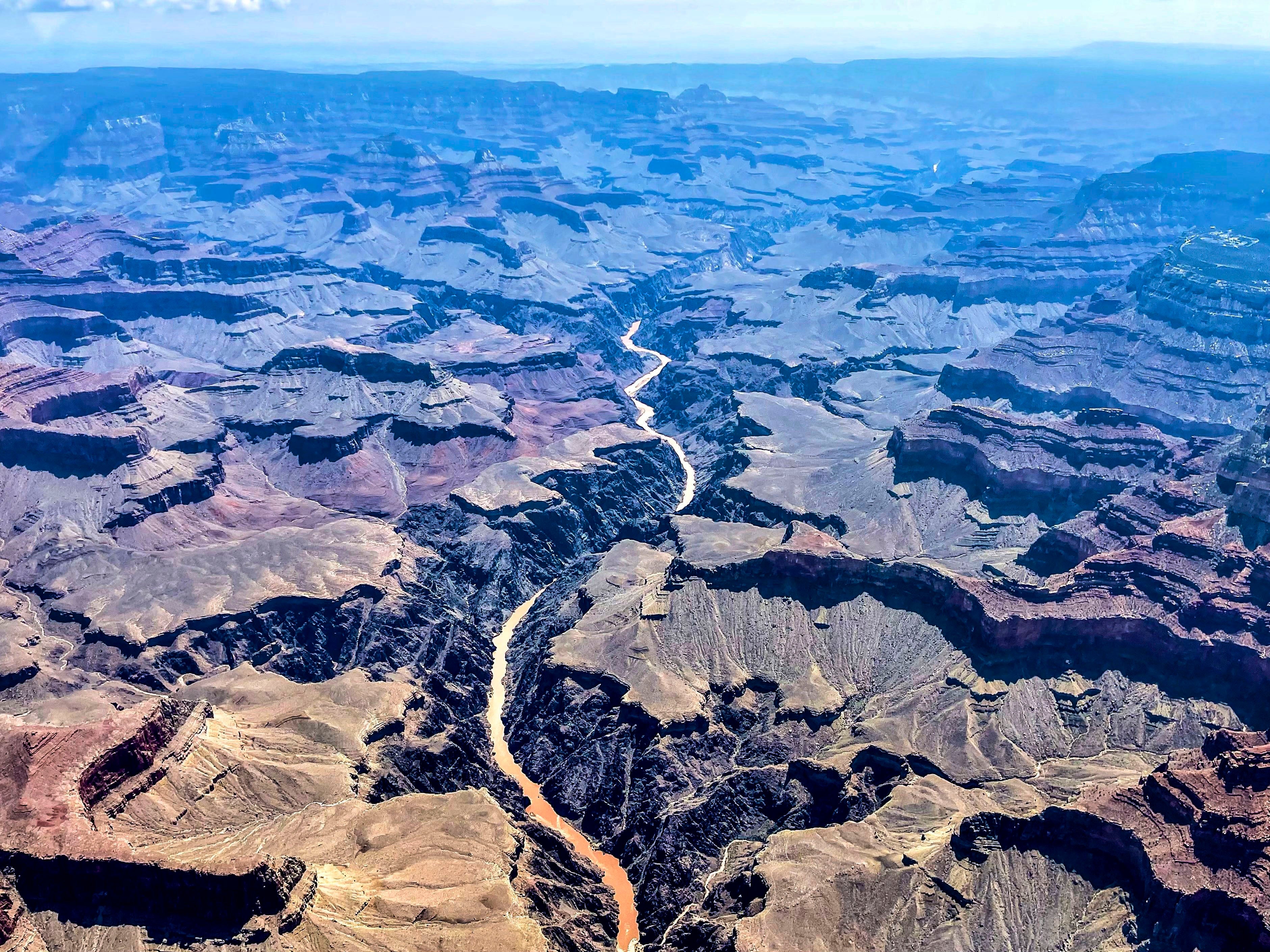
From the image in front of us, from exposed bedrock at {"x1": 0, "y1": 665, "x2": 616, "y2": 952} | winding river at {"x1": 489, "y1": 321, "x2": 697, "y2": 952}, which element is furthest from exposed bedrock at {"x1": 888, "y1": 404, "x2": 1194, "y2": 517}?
exposed bedrock at {"x1": 0, "y1": 665, "x2": 616, "y2": 952}

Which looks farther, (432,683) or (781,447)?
(781,447)

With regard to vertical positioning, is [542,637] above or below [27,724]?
below

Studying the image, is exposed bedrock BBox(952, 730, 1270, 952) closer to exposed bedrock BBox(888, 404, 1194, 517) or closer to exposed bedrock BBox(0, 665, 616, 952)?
exposed bedrock BBox(0, 665, 616, 952)

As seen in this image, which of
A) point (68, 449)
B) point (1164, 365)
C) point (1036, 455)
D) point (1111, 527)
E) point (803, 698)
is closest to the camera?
point (803, 698)

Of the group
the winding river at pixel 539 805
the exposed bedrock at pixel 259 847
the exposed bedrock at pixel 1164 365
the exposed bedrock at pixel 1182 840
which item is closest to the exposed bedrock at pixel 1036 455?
the exposed bedrock at pixel 1164 365

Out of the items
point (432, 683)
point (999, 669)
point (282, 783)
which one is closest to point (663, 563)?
point (432, 683)

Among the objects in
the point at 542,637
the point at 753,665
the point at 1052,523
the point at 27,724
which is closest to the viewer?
the point at 27,724

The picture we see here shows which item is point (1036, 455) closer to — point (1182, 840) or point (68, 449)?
point (1182, 840)

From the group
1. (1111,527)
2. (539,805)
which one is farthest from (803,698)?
(1111,527)

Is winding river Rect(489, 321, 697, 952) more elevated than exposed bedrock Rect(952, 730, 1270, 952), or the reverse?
exposed bedrock Rect(952, 730, 1270, 952)

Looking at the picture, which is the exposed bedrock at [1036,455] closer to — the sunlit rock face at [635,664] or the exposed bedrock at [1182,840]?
the sunlit rock face at [635,664]

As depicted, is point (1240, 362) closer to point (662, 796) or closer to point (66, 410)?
point (662, 796)
